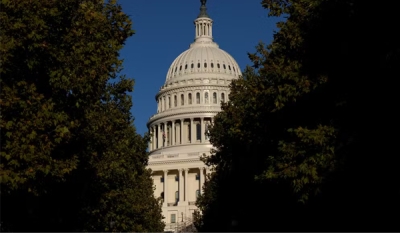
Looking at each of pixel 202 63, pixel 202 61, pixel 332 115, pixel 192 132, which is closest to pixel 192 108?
pixel 192 132

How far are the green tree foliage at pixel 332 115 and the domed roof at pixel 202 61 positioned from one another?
118 m

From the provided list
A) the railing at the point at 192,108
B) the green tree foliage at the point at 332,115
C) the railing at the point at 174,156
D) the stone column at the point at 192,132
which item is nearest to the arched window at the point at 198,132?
the stone column at the point at 192,132

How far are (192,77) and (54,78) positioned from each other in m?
128

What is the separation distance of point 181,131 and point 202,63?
16.6m

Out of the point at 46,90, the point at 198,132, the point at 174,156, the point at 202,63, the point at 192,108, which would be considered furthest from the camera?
the point at 202,63

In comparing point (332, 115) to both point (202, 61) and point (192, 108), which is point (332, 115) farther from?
point (202, 61)

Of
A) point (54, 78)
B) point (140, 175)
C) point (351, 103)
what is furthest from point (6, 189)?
point (140, 175)

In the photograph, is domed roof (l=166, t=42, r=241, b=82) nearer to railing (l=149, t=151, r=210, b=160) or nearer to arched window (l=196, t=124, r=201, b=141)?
arched window (l=196, t=124, r=201, b=141)

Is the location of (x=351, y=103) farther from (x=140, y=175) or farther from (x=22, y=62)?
(x=140, y=175)

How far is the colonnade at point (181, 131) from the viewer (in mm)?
144375

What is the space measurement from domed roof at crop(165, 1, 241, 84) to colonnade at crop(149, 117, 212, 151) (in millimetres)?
10258

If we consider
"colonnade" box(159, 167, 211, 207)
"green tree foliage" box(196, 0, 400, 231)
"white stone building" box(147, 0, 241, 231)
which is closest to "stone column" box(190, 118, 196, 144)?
"white stone building" box(147, 0, 241, 231)

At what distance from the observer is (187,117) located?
145250mm

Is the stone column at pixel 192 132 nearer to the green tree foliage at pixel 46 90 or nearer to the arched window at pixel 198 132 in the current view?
the arched window at pixel 198 132
